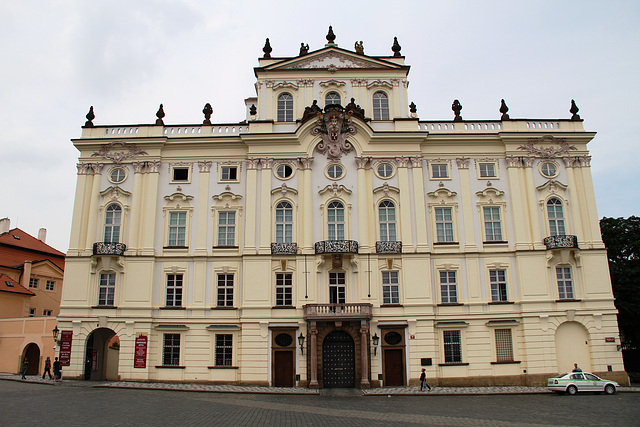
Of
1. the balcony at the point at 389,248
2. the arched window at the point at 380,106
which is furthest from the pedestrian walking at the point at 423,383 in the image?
the arched window at the point at 380,106

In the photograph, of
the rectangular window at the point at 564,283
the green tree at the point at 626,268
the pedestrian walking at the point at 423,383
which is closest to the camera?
the pedestrian walking at the point at 423,383

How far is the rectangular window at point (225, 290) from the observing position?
118 feet

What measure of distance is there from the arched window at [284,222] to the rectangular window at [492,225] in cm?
1351

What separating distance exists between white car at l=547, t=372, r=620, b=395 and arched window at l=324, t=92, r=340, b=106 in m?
23.6

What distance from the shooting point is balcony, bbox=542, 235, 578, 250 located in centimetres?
3531

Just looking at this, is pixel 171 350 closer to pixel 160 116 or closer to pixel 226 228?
pixel 226 228

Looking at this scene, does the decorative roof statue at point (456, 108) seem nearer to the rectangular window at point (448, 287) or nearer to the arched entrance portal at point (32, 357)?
the rectangular window at point (448, 287)

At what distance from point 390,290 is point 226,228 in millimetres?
12036

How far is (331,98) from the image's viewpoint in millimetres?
39656

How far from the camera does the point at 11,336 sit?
41.8m

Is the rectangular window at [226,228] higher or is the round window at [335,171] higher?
the round window at [335,171]

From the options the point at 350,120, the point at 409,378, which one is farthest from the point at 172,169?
the point at 409,378

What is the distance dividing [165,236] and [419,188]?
17948 mm

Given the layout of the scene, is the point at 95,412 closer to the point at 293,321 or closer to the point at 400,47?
the point at 293,321
